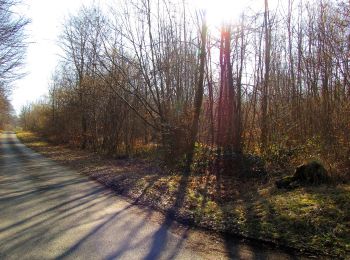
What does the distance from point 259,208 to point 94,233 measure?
10.9 feet

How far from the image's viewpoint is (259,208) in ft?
26.3

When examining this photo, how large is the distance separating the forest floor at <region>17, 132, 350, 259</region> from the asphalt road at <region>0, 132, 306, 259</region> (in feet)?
1.59

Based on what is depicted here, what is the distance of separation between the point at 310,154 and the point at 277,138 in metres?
2.72

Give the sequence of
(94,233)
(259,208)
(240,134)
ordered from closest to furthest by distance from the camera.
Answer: (94,233), (259,208), (240,134)

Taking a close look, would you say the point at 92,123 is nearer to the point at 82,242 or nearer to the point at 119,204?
the point at 119,204

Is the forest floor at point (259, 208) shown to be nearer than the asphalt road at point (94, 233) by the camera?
No

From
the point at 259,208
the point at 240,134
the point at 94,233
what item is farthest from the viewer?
the point at 240,134

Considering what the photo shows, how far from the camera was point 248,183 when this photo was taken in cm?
1214

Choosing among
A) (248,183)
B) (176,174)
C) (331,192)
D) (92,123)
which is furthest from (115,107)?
(331,192)

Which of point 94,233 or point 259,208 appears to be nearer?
point 94,233

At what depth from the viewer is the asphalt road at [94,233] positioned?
586 cm

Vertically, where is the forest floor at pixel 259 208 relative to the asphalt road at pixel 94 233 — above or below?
above

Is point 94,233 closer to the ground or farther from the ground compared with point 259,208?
closer to the ground

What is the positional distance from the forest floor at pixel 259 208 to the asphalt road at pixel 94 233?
485mm
